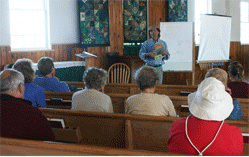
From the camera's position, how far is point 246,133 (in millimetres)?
1871

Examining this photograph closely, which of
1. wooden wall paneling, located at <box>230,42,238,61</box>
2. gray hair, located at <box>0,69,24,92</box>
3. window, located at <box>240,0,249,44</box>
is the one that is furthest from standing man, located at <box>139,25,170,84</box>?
window, located at <box>240,0,249,44</box>

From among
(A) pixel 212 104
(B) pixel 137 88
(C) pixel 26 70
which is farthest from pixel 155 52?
(A) pixel 212 104

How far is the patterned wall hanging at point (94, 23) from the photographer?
6891 mm

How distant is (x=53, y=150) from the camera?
132 cm

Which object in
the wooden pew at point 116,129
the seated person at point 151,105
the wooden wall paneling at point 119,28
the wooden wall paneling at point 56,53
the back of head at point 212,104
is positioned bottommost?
the wooden pew at point 116,129

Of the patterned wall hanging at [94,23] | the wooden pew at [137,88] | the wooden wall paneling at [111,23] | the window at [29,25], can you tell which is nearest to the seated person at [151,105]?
the wooden pew at [137,88]

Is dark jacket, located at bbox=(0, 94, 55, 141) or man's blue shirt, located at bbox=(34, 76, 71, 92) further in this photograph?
man's blue shirt, located at bbox=(34, 76, 71, 92)

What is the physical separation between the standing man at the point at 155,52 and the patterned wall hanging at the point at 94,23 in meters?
2.23

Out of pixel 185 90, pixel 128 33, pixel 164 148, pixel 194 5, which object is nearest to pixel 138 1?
pixel 128 33

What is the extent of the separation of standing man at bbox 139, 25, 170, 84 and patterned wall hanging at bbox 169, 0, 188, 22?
346 cm

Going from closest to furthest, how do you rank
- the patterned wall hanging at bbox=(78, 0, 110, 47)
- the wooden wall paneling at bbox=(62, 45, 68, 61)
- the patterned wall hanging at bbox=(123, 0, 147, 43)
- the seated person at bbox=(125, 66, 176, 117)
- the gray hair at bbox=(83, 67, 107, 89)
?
the seated person at bbox=(125, 66, 176, 117) → the gray hair at bbox=(83, 67, 107, 89) → the wooden wall paneling at bbox=(62, 45, 68, 61) → the patterned wall hanging at bbox=(78, 0, 110, 47) → the patterned wall hanging at bbox=(123, 0, 147, 43)

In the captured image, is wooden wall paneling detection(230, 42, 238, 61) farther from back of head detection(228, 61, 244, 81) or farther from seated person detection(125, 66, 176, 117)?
seated person detection(125, 66, 176, 117)

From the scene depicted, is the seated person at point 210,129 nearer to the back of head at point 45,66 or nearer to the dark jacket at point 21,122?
the dark jacket at point 21,122

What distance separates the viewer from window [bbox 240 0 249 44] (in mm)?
10570
